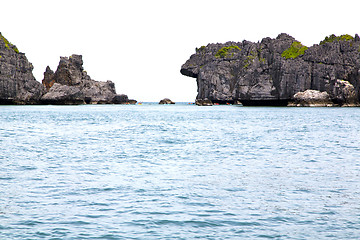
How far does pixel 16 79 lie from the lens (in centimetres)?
17062

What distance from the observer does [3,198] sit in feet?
46.3

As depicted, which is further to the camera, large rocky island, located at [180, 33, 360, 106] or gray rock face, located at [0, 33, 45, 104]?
gray rock face, located at [0, 33, 45, 104]

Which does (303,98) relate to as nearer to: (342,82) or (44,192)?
(342,82)

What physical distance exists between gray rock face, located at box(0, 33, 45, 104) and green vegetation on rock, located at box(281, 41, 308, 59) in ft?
368

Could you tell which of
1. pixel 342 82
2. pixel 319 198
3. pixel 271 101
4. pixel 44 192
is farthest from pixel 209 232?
pixel 271 101

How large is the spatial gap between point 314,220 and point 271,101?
499 ft

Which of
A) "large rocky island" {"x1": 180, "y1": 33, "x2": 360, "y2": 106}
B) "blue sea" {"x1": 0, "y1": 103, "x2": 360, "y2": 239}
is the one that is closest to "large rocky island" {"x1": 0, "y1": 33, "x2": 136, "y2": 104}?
"large rocky island" {"x1": 180, "y1": 33, "x2": 360, "y2": 106}

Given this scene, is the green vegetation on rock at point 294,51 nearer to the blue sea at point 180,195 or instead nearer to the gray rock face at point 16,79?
the gray rock face at point 16,79

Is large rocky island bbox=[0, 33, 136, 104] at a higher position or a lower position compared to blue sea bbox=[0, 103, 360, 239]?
higher

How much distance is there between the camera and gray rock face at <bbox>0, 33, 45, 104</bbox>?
16275 centimetres

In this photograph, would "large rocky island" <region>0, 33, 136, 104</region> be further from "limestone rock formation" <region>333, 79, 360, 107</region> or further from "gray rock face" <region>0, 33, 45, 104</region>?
"limestone rock formation" <region>333, 79, 360, 107</region>

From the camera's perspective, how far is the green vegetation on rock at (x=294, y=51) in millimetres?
158375

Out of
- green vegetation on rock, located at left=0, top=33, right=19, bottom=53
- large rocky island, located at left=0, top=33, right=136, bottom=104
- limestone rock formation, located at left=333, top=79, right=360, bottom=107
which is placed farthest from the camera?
green vegetation on rock, located at left=0, top=33, right=19, bottom=53

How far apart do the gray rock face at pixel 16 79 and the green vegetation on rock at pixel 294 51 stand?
112 meters
